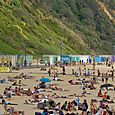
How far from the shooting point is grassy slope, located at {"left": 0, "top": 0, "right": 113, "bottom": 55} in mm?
91812

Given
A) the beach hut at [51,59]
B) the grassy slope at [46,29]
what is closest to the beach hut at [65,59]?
the beach hut at [51,59]

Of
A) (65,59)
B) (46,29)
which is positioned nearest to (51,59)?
(65,59)

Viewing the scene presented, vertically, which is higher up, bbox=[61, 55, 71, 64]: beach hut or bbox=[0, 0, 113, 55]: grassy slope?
bbox=[0, 0, 113, 55]: grassy slope

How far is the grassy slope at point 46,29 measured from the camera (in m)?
91.8

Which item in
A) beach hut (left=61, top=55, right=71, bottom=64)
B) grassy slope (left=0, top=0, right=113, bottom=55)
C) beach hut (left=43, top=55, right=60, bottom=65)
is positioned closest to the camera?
beach hut (left=43, top=55, right=60, bottom=65)

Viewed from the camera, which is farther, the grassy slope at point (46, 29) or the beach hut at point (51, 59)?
the grassy slope at point (46, 29)

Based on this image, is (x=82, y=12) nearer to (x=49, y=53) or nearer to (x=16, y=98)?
(x=49, y=53)

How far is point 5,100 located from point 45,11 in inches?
3843

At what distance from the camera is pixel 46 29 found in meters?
109

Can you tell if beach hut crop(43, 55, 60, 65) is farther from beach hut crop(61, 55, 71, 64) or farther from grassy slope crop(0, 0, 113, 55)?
grassy slope crop(0, 0, 113, 55)

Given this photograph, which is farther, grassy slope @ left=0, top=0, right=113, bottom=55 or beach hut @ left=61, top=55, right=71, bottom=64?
beach hut @ left=61, top=55, right=71, bottom=64

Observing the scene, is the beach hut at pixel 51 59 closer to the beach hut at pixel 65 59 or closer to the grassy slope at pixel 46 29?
the beach hut at pixel 65 59

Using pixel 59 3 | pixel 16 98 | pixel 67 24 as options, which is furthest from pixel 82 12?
pixel 16 98

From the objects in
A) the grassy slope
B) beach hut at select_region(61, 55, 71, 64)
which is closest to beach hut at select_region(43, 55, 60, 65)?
beach hut at select_region(61, 55, 71, 64)
